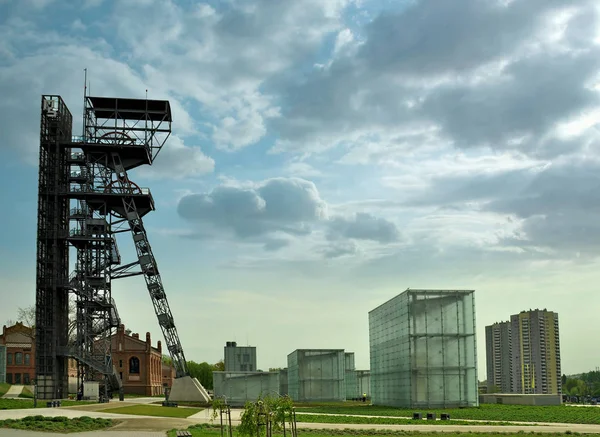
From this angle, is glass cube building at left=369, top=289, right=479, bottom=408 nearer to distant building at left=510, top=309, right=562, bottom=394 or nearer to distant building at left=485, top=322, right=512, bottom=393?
distant building at left=510, top=309, right=562, bottom=394

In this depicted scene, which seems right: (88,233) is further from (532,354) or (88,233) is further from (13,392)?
(532,354)

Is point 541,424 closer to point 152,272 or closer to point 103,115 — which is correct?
point 152,272

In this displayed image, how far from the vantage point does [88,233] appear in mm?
80938

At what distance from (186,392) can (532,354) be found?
98488 mm

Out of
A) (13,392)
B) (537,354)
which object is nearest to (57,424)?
(13,392)

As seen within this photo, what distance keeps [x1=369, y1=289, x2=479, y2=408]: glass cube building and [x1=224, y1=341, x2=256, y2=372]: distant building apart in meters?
49.9

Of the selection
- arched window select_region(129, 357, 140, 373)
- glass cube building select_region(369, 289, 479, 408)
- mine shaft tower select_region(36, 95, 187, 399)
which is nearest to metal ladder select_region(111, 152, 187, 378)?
mine shaft tower select_region(36, 95, 187, 399)

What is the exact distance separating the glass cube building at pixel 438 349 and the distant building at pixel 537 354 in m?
92.2

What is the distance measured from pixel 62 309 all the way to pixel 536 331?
109048 mm

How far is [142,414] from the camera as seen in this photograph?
2243 inches

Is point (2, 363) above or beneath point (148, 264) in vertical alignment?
beneath

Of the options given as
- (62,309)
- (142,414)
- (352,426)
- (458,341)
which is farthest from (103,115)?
(352,426)

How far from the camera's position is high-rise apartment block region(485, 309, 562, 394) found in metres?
155

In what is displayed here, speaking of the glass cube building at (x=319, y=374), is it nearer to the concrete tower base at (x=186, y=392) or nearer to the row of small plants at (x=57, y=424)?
the concrete tower base at (x=186, y=392)
